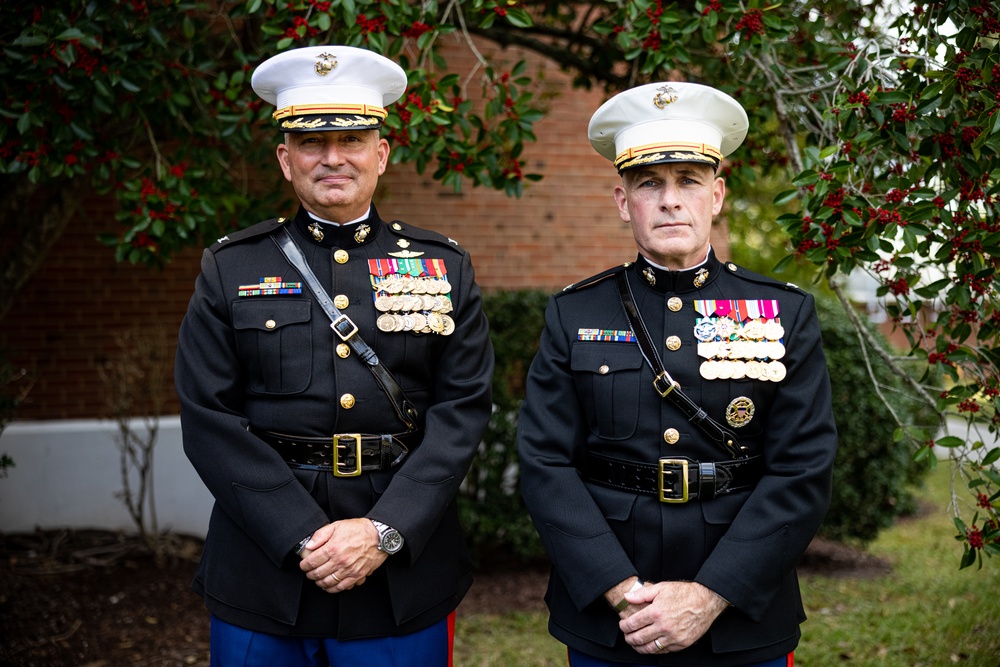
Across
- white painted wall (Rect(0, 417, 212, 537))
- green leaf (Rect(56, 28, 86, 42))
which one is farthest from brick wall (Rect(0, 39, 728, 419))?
green leaf (Rect(56, 28, 86, 42))

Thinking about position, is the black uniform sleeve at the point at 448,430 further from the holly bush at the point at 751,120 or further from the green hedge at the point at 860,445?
the green hedge at the point at 860,445

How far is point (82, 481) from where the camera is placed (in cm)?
563

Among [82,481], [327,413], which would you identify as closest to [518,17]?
[327,413]

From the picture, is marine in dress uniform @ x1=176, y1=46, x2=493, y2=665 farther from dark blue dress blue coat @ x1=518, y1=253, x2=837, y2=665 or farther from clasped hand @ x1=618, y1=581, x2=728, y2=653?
clasped hand @ x1=618, y1=581, x2=728, y2=653

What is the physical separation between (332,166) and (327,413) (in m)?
0.68

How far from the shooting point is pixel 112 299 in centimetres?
589

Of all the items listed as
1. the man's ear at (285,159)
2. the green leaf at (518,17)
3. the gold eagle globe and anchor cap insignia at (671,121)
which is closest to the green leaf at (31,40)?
the man's ear at (285,159)

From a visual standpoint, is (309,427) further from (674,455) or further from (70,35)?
(70,35)

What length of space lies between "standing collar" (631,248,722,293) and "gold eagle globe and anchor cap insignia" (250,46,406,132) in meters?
0.88

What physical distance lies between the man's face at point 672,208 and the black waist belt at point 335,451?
3.00 feet

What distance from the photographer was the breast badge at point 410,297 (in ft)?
8.14

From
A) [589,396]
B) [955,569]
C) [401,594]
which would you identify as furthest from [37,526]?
[955,569]

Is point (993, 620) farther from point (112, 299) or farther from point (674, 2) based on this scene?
point (112, 299)

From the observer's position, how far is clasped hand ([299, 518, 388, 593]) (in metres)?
2.26
